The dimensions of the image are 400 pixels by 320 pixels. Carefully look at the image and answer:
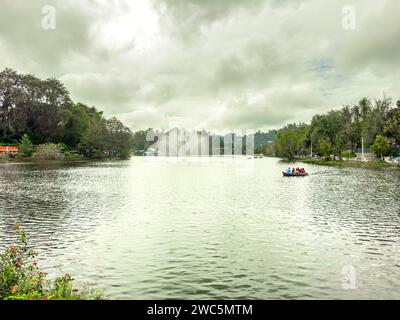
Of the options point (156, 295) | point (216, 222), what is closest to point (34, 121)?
point (216, 222)

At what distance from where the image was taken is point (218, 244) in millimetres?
26719

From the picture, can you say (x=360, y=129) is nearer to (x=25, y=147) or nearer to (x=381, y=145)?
(x=381, y=145)

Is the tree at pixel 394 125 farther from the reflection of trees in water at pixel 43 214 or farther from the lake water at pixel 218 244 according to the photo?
the reflection of trees in water at pixel 43 214

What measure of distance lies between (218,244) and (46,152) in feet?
578

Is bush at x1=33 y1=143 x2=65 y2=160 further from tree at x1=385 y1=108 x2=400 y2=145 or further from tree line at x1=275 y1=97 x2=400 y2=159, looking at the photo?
tree at x1=385 y1=108 x2=400 y2=145

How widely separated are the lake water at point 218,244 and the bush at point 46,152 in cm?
14294

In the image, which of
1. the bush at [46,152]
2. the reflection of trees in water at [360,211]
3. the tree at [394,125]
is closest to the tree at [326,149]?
the tree at [394,125]

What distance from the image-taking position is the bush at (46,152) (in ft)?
599

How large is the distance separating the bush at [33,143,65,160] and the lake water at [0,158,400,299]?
143 metres

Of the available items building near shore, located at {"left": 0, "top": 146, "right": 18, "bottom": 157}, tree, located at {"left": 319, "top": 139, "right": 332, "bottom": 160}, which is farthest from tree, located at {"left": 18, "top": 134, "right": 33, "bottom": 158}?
tree, located at {"left": 319, "top": 139, "right": 332, "bottom": 160}

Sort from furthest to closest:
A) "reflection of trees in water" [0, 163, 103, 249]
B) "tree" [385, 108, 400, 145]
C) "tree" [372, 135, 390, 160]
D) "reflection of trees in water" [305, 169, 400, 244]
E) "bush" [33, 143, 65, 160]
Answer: "bush" [33, 143, 65, 160]
"tree" [372, 135, 390, 160]
"tree" [385, 108, 400, 145]
"reflection of trees in water" [305, 169, 400, 244]
"reflection of trees in water" [0, 163, 103, 249]

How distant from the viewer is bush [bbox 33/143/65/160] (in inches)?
7190

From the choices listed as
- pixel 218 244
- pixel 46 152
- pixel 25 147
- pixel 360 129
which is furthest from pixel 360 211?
pixel 25 147
